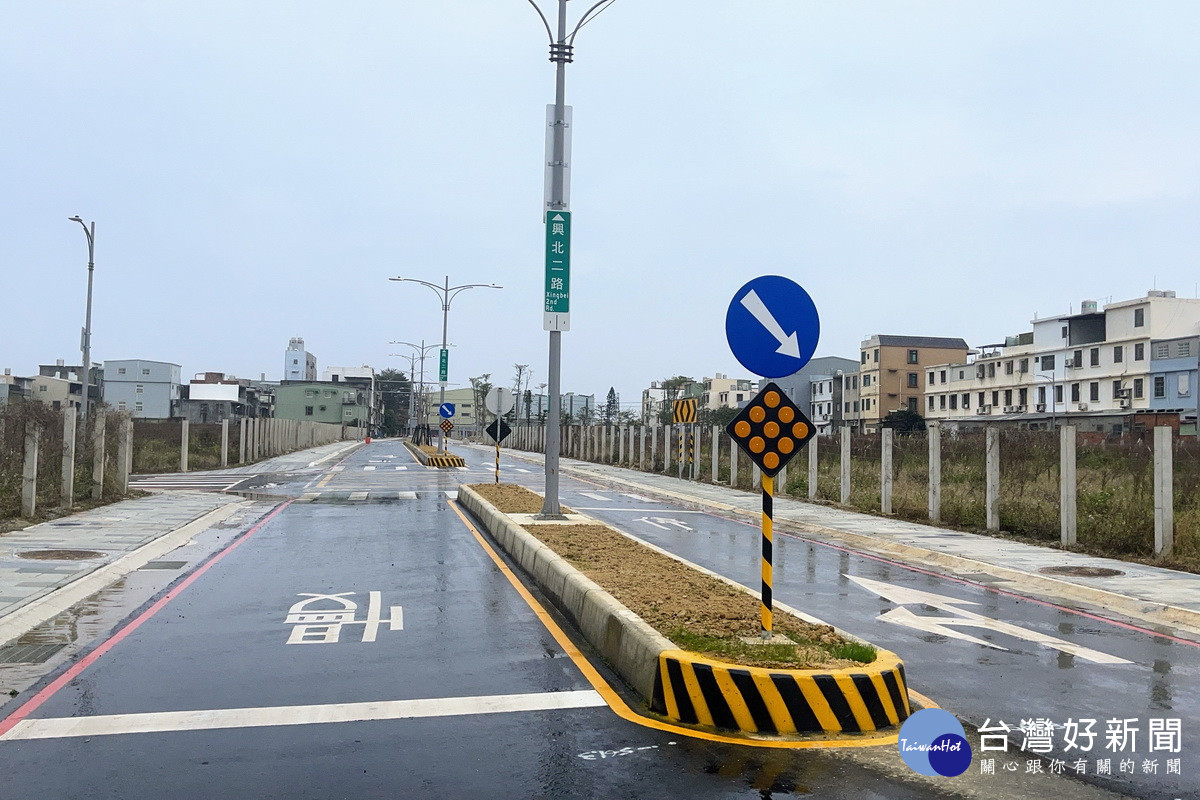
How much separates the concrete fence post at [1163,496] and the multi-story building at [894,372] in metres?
81.1

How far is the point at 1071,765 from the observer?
5.66 metres

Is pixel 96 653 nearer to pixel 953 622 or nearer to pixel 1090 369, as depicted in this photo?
pixel 953 622

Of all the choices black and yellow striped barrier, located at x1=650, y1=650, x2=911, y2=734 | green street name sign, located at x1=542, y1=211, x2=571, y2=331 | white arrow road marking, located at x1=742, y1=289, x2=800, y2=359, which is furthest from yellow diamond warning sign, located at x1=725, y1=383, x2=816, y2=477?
green street name sign, located at x1=542, y1=211, x2=571, y2=331

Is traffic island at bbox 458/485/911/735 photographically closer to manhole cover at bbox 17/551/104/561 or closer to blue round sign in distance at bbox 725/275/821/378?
blue round sign in distance at bbox 725/275/821/378

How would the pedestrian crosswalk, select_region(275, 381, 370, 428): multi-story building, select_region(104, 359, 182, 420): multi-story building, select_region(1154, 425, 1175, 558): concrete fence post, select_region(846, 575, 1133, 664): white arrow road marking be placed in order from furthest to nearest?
select_region(275, 381, 370, 428): multi-story building → select_region(104, 359, 182, 420): multi-story building → the pedestrian crosswalk → select_region(1154, 425, 1175, 558): concrete fence post → select_region(846, 575, 1133, 664): white arrow road marking

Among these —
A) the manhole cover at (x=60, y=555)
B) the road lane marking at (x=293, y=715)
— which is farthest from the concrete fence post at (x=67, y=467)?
the road lane marking at (x=293, y=715)

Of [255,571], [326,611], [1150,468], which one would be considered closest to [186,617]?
[326,611]

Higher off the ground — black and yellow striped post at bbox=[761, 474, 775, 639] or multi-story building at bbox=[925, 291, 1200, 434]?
multi-story building at bbox=[925, 291, 1200, 434]

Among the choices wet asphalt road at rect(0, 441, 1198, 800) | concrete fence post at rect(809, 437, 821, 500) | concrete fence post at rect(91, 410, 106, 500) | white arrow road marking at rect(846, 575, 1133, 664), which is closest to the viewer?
wet asphalt road at rect(0, 441, 1198, 800)

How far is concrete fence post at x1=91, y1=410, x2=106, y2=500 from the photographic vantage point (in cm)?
2114

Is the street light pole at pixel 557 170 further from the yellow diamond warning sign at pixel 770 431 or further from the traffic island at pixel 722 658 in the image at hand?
the yellow diamond warning sign at pixel 770 431

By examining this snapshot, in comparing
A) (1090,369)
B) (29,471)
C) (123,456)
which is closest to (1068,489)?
(29,471)

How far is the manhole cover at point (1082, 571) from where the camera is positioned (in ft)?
43.7

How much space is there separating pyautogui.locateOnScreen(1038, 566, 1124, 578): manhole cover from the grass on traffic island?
5.12m
